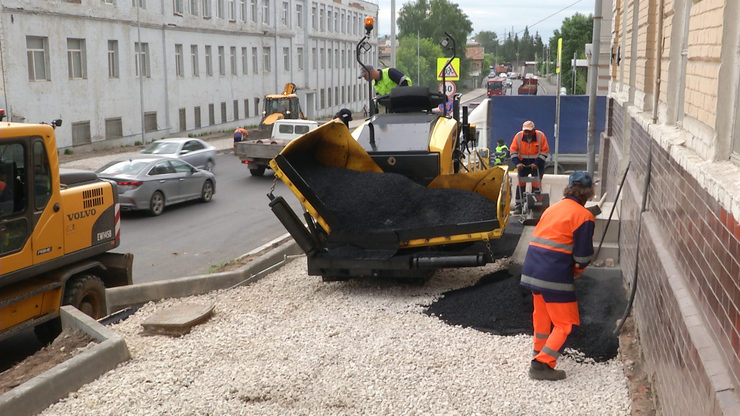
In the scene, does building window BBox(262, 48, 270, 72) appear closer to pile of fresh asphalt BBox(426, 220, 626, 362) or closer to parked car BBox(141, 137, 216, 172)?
parked car BBox(141, 137, 216, 172)

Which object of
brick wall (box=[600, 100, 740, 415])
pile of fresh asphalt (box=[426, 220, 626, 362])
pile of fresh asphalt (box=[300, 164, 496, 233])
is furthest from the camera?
pile of fresh asphalt (box=[300, 164, 496, 233])

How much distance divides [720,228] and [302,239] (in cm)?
614

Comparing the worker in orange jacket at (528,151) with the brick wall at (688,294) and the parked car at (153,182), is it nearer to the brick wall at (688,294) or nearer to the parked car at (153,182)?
the brick wall at (688,294)

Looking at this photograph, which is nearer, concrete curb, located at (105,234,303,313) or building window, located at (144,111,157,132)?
concrete curb, located at (105,234,303,313)

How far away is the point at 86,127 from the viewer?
3297 centimetres

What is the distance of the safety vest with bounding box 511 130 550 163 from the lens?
13297mm

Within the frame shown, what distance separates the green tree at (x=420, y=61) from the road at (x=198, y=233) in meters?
60.7

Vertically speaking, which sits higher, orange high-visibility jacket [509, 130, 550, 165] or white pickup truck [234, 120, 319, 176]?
orange high-visibility jacket [509, 130, 550, 165]

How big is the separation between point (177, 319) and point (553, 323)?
12.1 ft

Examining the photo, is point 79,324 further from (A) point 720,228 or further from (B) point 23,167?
(A) point 720,228

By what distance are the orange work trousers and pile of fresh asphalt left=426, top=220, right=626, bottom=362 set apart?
0.57 m

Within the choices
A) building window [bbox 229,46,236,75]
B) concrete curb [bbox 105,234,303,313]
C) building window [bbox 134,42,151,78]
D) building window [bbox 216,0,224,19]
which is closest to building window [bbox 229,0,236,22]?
building window [bbox 216,0,224,19]

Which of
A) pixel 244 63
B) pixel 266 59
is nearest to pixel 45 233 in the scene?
pixel 244 63

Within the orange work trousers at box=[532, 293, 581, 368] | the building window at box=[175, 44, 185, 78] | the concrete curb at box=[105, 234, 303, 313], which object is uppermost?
the building window at box=[175, 44, 185, 78]
